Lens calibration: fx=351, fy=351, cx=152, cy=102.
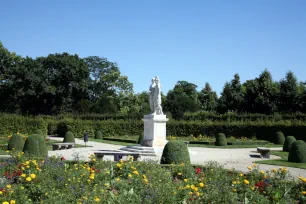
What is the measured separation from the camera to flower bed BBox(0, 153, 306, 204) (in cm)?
637

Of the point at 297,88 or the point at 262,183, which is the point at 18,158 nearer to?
the point at 262,183

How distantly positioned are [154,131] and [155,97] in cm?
206

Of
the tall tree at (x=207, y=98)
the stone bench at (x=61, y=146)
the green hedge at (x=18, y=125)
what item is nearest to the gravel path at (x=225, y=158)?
the stone bench at (x=61, y=146)

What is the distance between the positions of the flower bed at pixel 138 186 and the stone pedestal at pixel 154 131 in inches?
389

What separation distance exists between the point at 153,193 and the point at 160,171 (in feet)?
9.02

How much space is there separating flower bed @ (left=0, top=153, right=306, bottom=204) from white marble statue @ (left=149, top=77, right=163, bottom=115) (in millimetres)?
10416

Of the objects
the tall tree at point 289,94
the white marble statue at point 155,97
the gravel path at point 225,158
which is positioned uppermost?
the tall tree at point 289,94

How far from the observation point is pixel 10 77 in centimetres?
5219

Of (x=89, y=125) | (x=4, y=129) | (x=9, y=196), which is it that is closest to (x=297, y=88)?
(x=89, y=125)

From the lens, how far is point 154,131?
20344 mm

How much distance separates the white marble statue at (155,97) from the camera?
20.8 metres

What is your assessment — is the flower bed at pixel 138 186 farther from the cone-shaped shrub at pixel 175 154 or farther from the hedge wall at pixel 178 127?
the hedge wall at pixel 178 127

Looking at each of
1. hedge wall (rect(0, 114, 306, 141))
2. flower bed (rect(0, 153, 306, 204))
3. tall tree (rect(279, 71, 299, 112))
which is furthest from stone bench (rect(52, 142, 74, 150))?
tall tree (rect(279, 71, 299, 112))

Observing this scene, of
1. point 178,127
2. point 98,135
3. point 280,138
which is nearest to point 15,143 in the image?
point 98,135
